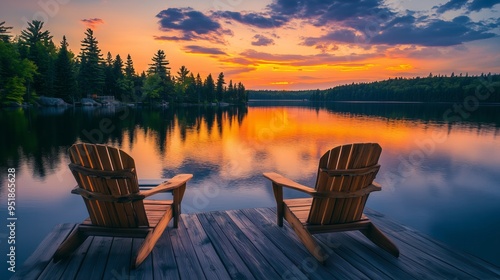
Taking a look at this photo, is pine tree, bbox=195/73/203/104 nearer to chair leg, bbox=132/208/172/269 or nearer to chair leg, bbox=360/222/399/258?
chair leg, bbox=132/208/172/269

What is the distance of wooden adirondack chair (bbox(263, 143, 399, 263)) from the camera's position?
304 cm

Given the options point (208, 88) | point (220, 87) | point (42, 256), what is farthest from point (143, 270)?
point (220, 87)

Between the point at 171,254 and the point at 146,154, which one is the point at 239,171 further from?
the point at 171,254

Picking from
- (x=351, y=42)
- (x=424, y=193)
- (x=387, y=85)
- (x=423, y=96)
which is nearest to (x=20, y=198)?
(x=424, y=193)

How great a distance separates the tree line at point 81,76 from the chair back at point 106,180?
2052 inches

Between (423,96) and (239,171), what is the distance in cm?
12998

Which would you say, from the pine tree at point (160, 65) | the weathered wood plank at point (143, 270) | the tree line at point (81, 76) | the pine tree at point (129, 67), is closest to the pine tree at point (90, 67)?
the tree line at point (81, 76)

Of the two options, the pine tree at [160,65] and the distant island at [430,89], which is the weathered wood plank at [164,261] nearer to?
the pine tree at [160,65]

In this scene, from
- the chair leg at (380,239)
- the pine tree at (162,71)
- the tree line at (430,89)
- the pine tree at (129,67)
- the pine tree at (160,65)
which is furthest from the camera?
the tree line at (430,89)

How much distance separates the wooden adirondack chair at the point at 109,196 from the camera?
9.37 feet

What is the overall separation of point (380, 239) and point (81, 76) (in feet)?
224

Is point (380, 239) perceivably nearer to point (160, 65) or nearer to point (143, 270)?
point (143, 270)

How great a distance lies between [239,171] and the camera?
12.9 m

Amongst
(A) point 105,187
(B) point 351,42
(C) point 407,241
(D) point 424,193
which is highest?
(B) point 351,42
